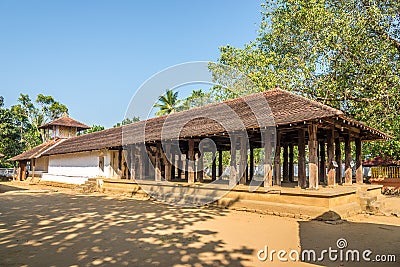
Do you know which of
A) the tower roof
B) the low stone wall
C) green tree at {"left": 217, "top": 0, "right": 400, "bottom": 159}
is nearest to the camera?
the low stone wall

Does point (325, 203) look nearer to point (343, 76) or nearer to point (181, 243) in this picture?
point (181, 243)

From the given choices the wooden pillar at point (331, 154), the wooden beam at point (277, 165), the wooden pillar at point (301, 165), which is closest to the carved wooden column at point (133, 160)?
the wooden beam at point (277, 165)

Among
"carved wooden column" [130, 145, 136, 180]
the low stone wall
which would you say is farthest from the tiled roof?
the low stone wall

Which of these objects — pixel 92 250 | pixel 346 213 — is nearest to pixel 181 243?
pixel 92 250

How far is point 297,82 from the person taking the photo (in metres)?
18.2

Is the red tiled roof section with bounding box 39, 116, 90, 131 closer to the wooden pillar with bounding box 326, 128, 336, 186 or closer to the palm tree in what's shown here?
the palm tree

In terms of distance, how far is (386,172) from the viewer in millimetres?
19375

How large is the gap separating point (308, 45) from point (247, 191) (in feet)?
39.1

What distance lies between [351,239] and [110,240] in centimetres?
510

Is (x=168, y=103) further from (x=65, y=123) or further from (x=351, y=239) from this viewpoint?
(x=351, y=239)

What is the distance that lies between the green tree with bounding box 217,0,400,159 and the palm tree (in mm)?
15982

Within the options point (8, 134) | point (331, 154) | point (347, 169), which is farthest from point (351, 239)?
point (8, 134)

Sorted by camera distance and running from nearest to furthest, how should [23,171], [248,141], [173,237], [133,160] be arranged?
[173,237] → [248,141] → [133,160] → [23,171]

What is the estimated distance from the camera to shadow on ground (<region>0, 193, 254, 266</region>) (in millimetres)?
5066
